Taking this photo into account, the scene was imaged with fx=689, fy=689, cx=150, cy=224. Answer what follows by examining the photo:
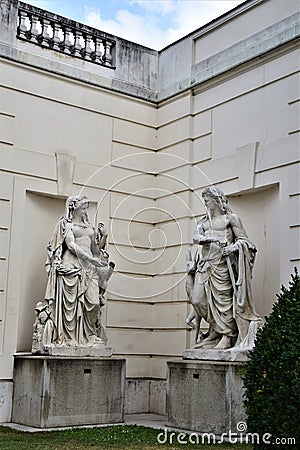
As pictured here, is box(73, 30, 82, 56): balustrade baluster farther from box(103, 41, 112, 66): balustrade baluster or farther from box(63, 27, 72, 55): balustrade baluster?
box(103, 41, 112, 66): balustrade baluster

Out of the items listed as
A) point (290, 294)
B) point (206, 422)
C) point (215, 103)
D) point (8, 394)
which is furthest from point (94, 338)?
point (290, 294)

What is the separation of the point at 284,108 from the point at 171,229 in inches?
131

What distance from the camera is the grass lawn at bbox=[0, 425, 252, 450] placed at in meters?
8.61

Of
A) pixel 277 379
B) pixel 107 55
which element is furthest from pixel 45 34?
pixel 277 379

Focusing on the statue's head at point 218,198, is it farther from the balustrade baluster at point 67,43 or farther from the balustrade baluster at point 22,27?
the balustrade baluster at point 22,27

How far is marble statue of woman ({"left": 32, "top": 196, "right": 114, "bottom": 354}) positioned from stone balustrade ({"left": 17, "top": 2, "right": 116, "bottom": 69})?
327 centimetres

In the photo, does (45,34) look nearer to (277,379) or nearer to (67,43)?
(67,43)

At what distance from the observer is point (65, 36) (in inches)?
515

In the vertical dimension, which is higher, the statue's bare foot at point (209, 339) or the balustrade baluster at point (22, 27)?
the balustrade baluster at point (22, 27)

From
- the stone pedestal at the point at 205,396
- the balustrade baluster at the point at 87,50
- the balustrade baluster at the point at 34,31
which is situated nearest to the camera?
the stone pedestal at the point at 205,396

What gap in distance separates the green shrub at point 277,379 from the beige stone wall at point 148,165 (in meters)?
4.64

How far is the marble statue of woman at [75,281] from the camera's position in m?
11.1

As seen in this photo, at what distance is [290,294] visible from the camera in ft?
20.9

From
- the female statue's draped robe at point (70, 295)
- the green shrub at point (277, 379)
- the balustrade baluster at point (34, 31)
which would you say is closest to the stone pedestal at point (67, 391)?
the female statue's draped robe at point (70, 295)
